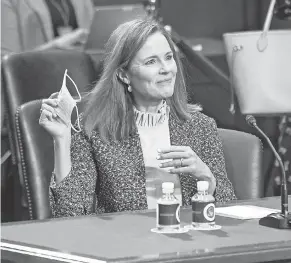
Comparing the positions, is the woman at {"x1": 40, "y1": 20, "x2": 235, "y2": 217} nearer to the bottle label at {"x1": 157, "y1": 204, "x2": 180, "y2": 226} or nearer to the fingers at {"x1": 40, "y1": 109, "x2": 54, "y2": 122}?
the fingers at {"x1": 40, "y1": 109, "x2": 54, "y2": 122}

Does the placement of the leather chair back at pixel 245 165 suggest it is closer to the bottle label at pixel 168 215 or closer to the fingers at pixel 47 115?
the fingers at pixel 47 115

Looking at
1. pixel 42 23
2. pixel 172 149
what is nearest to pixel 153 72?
pixel 172 149

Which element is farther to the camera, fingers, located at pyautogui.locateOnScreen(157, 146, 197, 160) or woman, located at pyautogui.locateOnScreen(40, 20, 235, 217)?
woman, located at pyautogui.locateOnScreen(40, 20, 235, 217)

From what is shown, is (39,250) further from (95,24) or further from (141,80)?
(95,24)

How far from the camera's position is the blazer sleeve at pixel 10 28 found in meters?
5.04

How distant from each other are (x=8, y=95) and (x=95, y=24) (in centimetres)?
136

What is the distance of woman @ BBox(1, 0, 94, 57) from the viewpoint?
16.7 feet

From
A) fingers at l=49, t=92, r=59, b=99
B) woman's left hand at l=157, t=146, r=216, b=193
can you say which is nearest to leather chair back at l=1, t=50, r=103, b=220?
fingers at l=49, t=92, r=59, b=99

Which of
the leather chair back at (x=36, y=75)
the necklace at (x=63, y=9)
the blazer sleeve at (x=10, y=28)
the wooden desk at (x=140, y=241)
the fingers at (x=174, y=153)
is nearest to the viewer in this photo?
the wooden desk at (x=140, y=241)

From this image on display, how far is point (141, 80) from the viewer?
3057 millimetres

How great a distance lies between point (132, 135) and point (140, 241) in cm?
92

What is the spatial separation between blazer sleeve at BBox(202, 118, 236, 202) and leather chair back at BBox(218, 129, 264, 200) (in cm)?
7

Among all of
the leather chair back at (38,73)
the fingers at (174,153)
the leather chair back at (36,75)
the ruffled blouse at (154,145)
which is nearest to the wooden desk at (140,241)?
the fingers at (174,153)

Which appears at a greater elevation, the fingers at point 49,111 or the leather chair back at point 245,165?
the fingers at point 49,111
